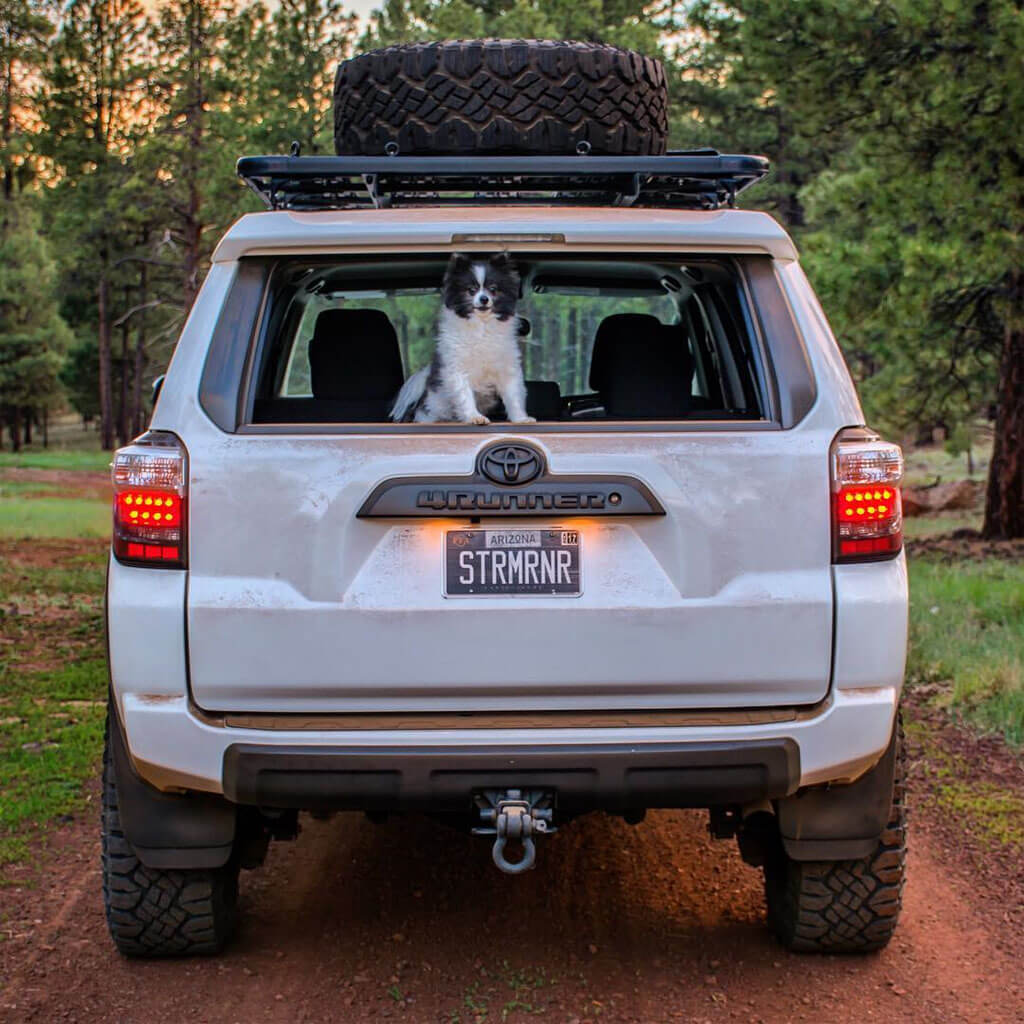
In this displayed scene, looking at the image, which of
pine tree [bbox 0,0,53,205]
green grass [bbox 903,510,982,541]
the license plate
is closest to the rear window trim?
the license plate

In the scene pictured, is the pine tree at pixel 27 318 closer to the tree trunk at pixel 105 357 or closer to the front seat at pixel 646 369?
the tree trunk at pixel 105 357

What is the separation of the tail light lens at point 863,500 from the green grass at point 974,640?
3891 millimetres

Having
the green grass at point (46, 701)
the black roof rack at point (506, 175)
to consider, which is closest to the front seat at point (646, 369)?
the black roof rack at point (506, 175)

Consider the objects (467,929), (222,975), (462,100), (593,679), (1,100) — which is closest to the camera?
(593,679)

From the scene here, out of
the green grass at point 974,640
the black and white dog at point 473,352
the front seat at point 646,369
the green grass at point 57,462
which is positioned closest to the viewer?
the black and white dog at point 473,352

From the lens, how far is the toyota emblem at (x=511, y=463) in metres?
3.44

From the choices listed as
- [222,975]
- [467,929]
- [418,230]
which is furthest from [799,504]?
[222,975]

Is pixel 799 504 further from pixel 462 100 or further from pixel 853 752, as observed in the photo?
pixel 462 100

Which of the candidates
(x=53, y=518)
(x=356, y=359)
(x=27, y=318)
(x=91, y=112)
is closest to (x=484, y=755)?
(x=356, y=359)

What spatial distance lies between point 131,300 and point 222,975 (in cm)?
5401

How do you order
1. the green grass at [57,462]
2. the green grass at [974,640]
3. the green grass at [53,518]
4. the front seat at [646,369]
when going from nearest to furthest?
1. the front seat at [646,369]
2. the green grass at [974,640]
3. the green grass at [53,518]
4. the green grass at [57,462]

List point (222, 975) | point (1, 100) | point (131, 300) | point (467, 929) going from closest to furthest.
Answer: point (222, 975)
point (467, 929)
point (1, 100)
point (131, 300)

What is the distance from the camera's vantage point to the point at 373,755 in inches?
135

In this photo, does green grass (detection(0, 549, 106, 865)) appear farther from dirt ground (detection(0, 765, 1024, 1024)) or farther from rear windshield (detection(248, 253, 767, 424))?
rear windshield (detection(248, 253, 767, 424))
